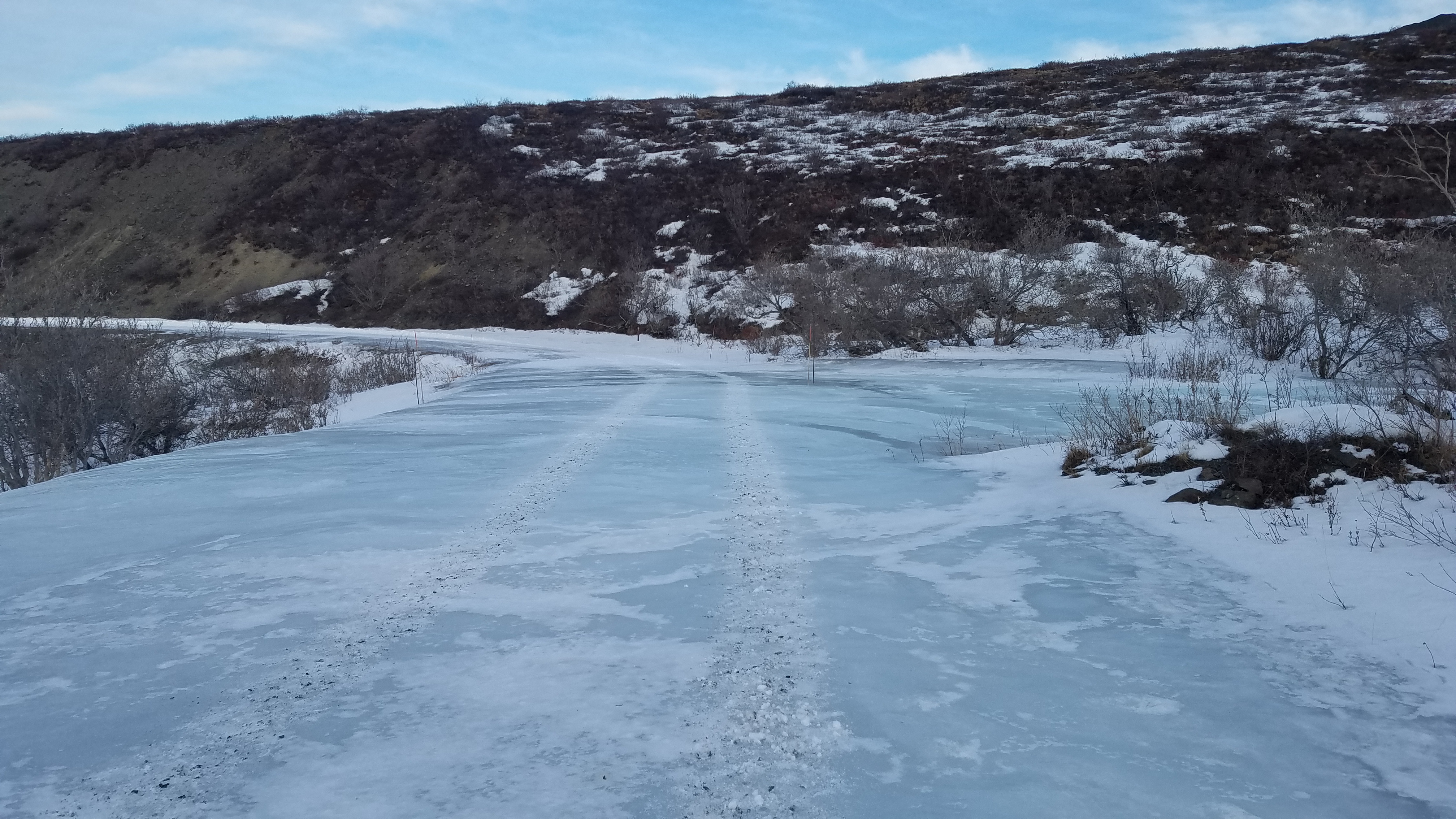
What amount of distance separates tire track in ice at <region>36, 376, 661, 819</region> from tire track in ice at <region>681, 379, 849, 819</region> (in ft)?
4.73

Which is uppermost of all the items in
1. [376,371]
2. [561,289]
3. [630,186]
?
[630,186]

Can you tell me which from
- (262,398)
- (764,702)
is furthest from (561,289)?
(764,702)

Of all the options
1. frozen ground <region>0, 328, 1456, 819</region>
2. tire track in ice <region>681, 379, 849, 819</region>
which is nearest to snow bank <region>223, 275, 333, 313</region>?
frozen ground <region>0, 328, 1456, 819</region>

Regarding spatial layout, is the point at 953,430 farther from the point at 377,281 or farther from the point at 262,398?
the point at 377,281

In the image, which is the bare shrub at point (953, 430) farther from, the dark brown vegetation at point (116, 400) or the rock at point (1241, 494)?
the dark brown vegetation at point (116, 400)

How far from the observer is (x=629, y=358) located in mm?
25391

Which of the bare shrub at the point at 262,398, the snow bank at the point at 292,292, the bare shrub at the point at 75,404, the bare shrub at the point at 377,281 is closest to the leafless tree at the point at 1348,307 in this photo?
the bare shrub at the point at 262,398

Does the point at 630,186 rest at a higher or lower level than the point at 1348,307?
higher

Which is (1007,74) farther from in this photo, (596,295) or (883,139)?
(596,295)

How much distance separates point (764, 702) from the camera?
137 inches

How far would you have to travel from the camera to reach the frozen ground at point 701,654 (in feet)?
9.61

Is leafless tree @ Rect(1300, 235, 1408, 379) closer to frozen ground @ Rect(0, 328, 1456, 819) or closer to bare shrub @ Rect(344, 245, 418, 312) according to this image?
frozen ground @ Rect(0, 328, 1456, 819)

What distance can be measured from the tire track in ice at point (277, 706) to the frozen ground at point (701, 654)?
0.02 m

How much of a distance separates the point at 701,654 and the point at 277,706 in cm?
171
